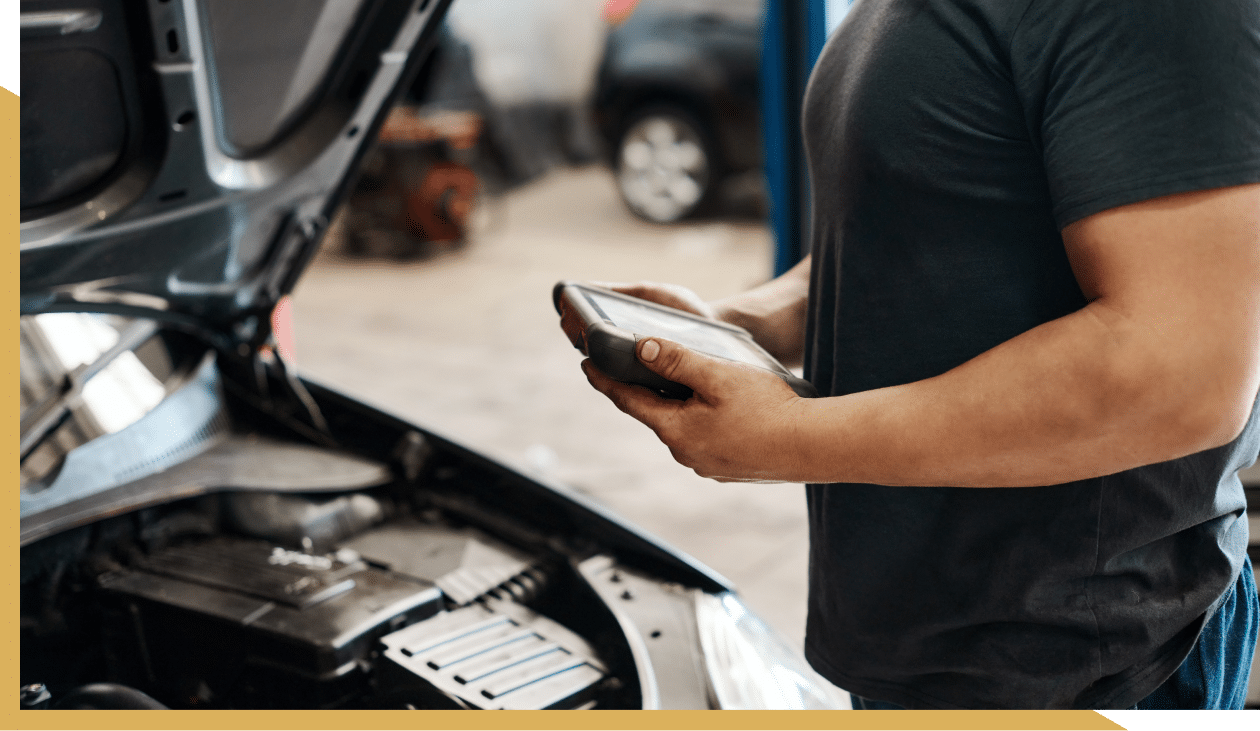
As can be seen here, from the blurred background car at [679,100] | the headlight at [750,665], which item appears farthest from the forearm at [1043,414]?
the blurred background car at [679,100]

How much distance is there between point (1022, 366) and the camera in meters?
0.63

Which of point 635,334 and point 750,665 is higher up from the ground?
point 635,334

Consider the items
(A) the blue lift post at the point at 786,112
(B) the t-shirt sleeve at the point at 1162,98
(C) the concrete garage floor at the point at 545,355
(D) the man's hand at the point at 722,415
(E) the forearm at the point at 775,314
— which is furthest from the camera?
(A) the blue lift post at the point at 786,112

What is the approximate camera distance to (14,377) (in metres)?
0.96

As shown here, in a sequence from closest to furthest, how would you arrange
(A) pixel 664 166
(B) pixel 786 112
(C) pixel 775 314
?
(C) pixel 775 314, (B) pixel 786 112, (A) pixel 664 166

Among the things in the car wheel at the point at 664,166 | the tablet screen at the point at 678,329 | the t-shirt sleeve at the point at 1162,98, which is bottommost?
the car wheel at the point at 664,166

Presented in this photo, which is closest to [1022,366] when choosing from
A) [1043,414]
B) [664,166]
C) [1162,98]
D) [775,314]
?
[1043,414]

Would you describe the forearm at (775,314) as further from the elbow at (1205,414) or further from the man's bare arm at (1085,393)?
the elbow at (1205,414)

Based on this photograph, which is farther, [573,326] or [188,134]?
[188,134]

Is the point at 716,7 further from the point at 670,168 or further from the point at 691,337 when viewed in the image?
the point at 691,337

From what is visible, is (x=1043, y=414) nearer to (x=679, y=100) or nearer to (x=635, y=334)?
(x=635, y=334)

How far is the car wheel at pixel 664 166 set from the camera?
573cm

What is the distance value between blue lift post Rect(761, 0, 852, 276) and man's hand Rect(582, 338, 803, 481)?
2.73 metres

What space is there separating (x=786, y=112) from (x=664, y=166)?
7.74ft
